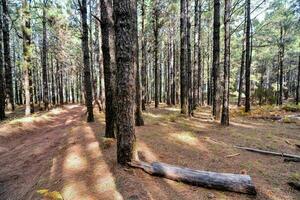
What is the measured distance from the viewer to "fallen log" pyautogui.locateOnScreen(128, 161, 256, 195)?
460 cm

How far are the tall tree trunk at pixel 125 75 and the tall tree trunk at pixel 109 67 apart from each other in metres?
2.90

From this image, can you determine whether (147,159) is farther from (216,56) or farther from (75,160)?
(216,56)

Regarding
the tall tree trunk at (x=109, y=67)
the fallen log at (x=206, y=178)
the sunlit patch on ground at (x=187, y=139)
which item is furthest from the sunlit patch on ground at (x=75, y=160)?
the sunlit patch on ground at (x=187, y=139)

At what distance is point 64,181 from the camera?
17.7ft

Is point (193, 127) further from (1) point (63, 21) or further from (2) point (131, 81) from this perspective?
(1) point (63, 21)

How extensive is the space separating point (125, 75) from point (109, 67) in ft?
11.2

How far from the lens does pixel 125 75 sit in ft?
18.4

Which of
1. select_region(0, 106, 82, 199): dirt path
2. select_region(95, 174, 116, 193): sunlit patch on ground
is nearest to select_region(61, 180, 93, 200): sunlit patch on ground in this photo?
select_region(95, 174, 116, 193): sunlit patch on ground

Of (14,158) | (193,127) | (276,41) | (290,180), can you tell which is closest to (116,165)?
(290,180)

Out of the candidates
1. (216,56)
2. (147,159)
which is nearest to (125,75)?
(147,159)

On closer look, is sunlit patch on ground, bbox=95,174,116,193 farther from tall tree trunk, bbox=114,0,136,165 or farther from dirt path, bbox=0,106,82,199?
dirt path, bbox=0,106,82,199

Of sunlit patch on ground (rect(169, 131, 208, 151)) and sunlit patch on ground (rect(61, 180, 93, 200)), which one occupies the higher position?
sunlit patch on ground (rect(169, 131, 208, 151))

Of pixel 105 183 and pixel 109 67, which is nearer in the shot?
pixel 105 183

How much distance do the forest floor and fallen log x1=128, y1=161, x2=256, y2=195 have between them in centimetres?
12
